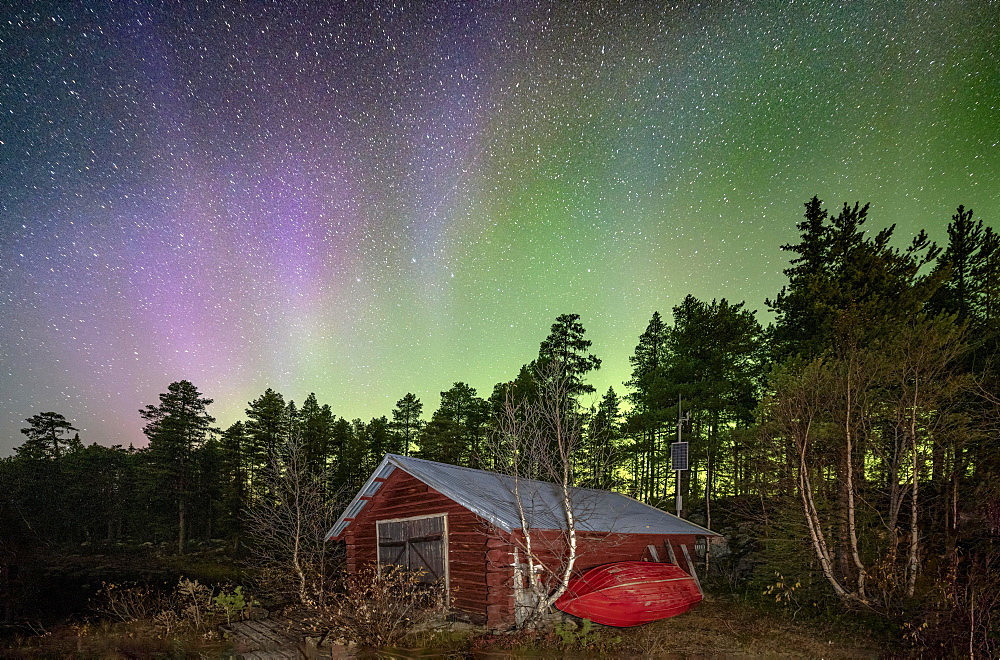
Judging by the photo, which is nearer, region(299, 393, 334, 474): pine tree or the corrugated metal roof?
the corrugated metal roof

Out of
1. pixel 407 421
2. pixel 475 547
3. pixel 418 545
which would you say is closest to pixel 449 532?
pixel 475 547

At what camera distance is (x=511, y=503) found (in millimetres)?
16344

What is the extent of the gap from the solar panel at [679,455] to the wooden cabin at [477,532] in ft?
10.6

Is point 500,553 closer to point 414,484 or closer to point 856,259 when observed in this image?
point 414,484

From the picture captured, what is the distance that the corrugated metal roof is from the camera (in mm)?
14578

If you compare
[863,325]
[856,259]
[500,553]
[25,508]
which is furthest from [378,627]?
[25,508]

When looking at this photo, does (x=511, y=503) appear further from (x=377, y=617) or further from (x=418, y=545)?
(x=377, y=617)

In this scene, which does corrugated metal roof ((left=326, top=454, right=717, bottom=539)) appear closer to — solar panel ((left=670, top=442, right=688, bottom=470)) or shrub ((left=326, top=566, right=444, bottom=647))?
solar panel ((left=670, top=442, right=688, bottom=470))

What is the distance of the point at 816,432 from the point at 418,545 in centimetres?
1276

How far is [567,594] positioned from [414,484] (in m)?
5.75

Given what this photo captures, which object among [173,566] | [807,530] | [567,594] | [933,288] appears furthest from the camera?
[173,566]

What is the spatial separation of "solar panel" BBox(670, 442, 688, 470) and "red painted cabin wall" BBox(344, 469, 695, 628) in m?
4.67

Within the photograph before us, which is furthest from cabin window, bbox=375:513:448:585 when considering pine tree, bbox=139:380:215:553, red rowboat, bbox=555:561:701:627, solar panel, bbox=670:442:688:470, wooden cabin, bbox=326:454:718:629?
pine tree, bbox=139:380:215:553

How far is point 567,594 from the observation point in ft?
45.5
